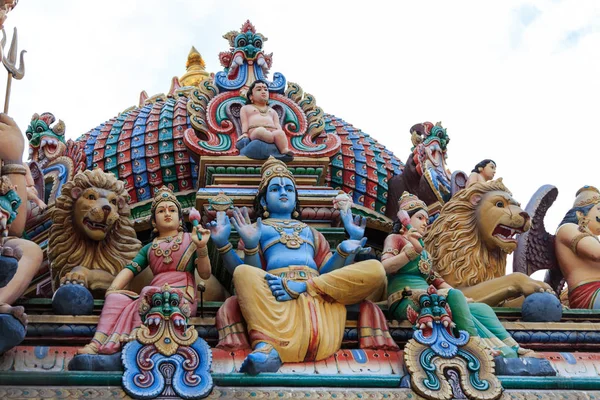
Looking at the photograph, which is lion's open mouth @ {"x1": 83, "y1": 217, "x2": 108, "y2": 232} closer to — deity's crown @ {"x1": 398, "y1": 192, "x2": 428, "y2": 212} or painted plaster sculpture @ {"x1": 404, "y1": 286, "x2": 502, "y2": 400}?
deity's crown @ {"x1": 398, "y1": 192, "x2": 428, "y2": 212}

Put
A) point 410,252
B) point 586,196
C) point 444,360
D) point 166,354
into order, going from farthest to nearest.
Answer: point 586,196 → point 410,252 → point 444,360 → point 166,354

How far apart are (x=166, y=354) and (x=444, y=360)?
2692 mm

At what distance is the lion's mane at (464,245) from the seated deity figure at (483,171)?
1.46 metres

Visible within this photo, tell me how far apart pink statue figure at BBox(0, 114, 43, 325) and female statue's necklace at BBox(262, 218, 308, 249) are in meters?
2.56

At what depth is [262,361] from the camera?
11.8 metres

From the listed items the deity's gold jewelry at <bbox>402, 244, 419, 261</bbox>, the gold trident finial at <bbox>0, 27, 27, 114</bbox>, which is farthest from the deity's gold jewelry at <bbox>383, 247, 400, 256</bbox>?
the gold trident finial at <bbox>0, 27, 27, 114</bbox>

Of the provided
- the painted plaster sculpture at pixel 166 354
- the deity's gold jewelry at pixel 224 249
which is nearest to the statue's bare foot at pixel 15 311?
the painted plaster sculpture at pixel 166 354

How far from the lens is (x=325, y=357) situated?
12336mm

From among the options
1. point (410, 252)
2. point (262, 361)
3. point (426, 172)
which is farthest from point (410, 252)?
point (426, 172)

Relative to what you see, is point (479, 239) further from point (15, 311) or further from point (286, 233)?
point (15, 311)

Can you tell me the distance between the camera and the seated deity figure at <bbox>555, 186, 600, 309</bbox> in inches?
593

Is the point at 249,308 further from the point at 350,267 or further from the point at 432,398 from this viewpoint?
the point at 432,398

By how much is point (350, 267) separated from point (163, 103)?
970 cm

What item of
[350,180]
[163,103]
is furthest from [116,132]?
[350,180]
